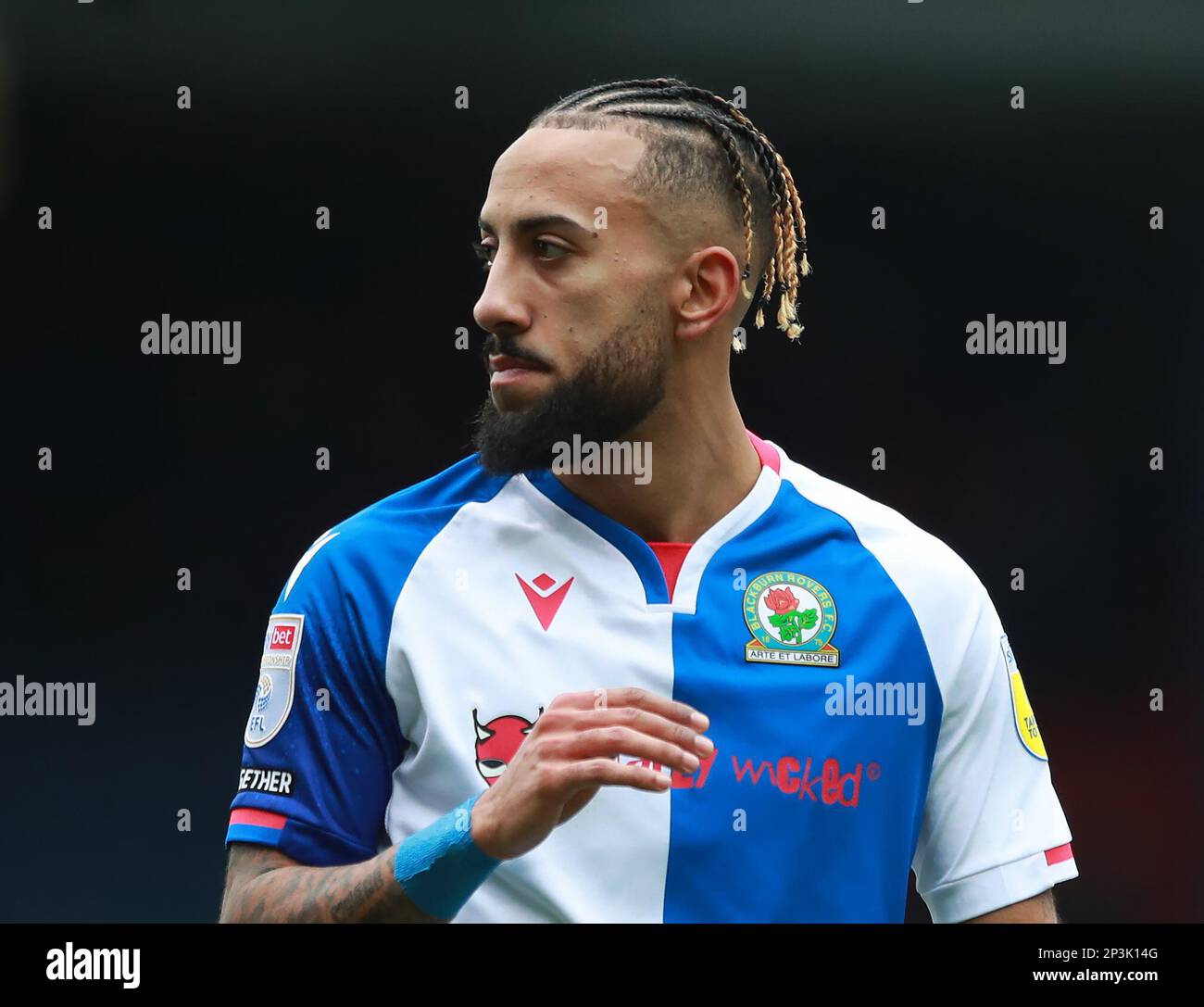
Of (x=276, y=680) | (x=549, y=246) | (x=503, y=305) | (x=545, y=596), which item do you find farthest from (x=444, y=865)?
(x=549, y=246)

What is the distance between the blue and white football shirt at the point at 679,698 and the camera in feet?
9.79

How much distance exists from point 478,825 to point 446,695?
391 mm

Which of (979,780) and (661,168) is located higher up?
(661,168)

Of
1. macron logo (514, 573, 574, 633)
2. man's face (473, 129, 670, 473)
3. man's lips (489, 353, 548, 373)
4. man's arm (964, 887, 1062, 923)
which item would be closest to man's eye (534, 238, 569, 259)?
man's face (473, 129, 670, 473)

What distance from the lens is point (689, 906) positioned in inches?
119

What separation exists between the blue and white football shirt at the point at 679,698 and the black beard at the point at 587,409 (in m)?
0.11

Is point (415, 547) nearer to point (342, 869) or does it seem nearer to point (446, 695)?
point (446, 695)

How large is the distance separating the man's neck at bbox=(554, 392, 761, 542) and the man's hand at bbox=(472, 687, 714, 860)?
676 millimetres

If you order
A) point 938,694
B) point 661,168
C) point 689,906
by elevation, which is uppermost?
point 661,168

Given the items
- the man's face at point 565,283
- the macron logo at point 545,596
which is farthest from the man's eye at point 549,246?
the macron logo at point 545,596

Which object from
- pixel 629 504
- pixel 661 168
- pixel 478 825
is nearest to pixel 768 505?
pixel 629 504

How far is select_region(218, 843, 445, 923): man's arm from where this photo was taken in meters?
2.80

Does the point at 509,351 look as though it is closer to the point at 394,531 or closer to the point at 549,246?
the point at 549,246

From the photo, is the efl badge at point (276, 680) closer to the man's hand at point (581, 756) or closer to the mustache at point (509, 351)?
the man's hand at point (581, 756)
